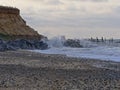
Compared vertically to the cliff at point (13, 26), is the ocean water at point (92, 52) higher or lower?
lower

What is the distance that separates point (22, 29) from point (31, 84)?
176 ft

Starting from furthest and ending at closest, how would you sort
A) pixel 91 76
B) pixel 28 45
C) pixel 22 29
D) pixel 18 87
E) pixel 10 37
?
pixel 22 29, pixel 10 37, pixel 28 45, pixel 91 76, pixel 18 87

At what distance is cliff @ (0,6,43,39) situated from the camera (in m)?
61.7

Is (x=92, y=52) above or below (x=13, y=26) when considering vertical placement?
below

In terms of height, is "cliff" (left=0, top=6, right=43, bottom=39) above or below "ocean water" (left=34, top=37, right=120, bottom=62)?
above

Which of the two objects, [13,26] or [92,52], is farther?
[13,26]

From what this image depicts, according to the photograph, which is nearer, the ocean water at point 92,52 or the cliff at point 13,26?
the ocean water at point 92,52

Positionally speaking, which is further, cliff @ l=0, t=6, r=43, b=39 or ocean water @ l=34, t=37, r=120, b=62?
cliff @ l=0, t=6, r=43, b=39

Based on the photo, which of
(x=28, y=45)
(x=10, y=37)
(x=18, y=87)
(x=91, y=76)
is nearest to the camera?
(x=18, y=87)

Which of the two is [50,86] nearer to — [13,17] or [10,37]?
[10,37]

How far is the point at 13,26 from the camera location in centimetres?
6662

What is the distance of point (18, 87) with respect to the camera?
12117 millimetres

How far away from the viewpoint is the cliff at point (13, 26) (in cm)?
6166

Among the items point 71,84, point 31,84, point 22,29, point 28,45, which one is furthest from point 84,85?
point 22,29
